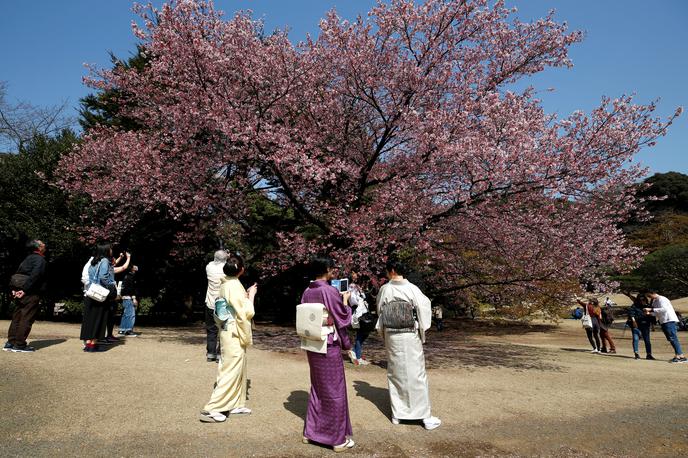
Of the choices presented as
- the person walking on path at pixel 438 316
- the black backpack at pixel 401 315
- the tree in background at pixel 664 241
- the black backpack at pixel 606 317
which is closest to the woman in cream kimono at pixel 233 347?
the black backpack at pixel 401 315

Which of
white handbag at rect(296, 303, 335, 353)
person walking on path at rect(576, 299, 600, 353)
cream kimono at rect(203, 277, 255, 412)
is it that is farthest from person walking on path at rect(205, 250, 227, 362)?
person walking on path at rect(576, 299, 600, 353)

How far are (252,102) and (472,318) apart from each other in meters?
17.5

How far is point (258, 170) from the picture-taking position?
481 inches

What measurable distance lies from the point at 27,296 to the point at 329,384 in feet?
17.3

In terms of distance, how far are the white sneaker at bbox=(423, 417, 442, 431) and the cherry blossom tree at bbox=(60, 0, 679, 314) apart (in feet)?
15.7

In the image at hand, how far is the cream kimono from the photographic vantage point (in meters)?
4.24

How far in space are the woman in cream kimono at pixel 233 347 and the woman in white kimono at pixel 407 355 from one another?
4.93 ft

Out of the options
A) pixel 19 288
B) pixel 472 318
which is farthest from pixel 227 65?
pixel 472 318

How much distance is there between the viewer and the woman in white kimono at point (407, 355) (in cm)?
438

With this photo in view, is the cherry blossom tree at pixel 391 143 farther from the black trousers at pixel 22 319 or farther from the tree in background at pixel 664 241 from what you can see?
the black trousers at pixel 22 319

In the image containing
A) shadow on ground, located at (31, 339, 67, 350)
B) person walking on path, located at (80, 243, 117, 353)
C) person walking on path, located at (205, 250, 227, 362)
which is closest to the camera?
person walking on path, located at (205, 250, 227, 362)

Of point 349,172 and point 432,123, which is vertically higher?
point 432,123

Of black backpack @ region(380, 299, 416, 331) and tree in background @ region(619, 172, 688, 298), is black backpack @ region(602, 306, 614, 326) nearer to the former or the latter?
tree in background @ region(619, 172, 688, 298)

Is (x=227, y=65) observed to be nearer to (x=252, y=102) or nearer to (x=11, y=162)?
(x=252, y=102)
